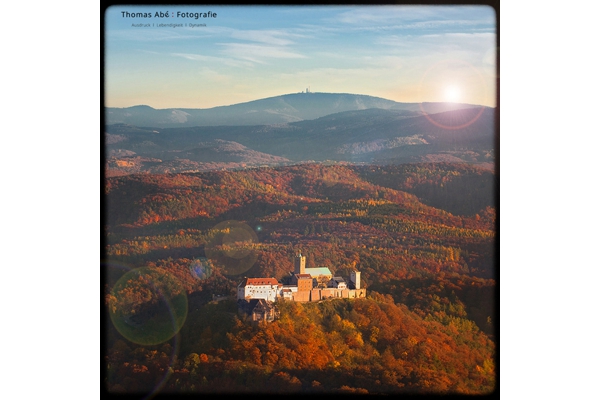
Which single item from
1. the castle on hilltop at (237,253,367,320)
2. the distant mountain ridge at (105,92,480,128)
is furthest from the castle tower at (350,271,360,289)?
the distant mountain ridge at (105,92,480,128)

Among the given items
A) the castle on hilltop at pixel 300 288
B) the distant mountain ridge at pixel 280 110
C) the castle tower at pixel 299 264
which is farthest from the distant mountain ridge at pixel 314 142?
the castle on hilltop at pixel 300 288

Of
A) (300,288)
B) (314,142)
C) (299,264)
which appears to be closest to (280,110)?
(314,142)

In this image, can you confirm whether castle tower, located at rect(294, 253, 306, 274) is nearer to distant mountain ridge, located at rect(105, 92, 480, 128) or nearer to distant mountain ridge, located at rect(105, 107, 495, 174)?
distant mountain ridge, located at rect(105, 107, 495, 174)

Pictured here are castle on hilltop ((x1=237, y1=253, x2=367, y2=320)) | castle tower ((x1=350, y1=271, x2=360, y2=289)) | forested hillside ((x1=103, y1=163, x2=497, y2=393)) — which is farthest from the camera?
castle tower ((x1=350, y1=271, x2=360, y2=289))

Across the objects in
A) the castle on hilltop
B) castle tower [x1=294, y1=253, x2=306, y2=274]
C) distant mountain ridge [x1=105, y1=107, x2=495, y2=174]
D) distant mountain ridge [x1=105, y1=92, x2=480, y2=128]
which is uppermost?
distant mountain ridge [x1=105, y1=92, x2=480, y2=128]

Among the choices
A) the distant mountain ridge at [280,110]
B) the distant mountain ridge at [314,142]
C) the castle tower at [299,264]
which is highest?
the distant mountain ridge at [280,110]

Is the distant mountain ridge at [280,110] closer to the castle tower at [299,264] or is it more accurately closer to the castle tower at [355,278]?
the castle tower at [299,264]

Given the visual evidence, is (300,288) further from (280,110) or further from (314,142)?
(280,110)

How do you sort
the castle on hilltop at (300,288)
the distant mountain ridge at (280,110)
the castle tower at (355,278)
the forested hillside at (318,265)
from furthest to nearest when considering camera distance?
the distant mountain ridge at (280,110), the castle tower at (355,278), the castle on hilltop at (300,288), the forested hillside at (318,265)

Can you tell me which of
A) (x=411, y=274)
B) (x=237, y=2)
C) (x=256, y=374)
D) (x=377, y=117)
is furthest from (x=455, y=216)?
(x=237, y=2)
